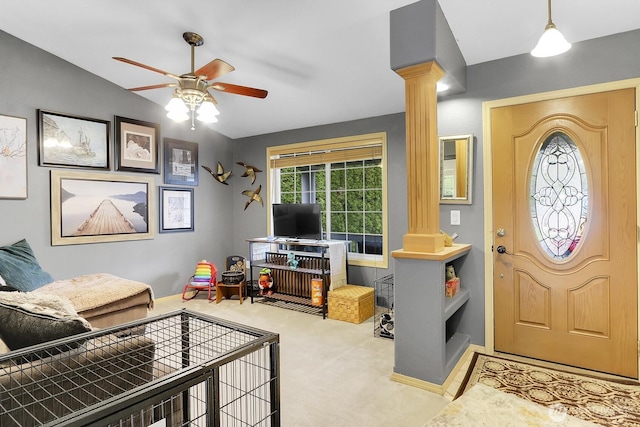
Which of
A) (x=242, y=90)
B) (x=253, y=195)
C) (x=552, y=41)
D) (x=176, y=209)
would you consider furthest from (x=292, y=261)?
(x=552, y=41)

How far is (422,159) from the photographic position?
256 centimetres

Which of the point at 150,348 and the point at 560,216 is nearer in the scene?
the point at 150,348

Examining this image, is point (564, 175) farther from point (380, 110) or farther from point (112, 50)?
point (112, 50)

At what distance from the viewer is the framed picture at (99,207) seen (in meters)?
3.98

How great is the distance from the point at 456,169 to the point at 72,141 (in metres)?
4.22

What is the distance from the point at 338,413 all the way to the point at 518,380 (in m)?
1.37

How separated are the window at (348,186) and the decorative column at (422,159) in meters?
1.73

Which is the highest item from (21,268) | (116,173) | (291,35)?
(291,35)

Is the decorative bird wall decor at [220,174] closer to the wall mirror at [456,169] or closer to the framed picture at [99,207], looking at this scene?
the framed picture at [99,207]

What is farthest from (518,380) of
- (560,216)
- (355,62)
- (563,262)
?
(355,62)

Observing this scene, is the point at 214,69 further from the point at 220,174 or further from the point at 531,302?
the point at 531,302

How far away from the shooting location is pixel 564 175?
2771 mm

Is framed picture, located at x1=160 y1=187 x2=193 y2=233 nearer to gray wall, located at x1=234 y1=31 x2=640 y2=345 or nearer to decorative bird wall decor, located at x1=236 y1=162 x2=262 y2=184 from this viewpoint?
decorative bird wall decor, located at x1=236 y1=162 x2=262 y2=184

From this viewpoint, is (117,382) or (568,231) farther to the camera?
(568,231)
